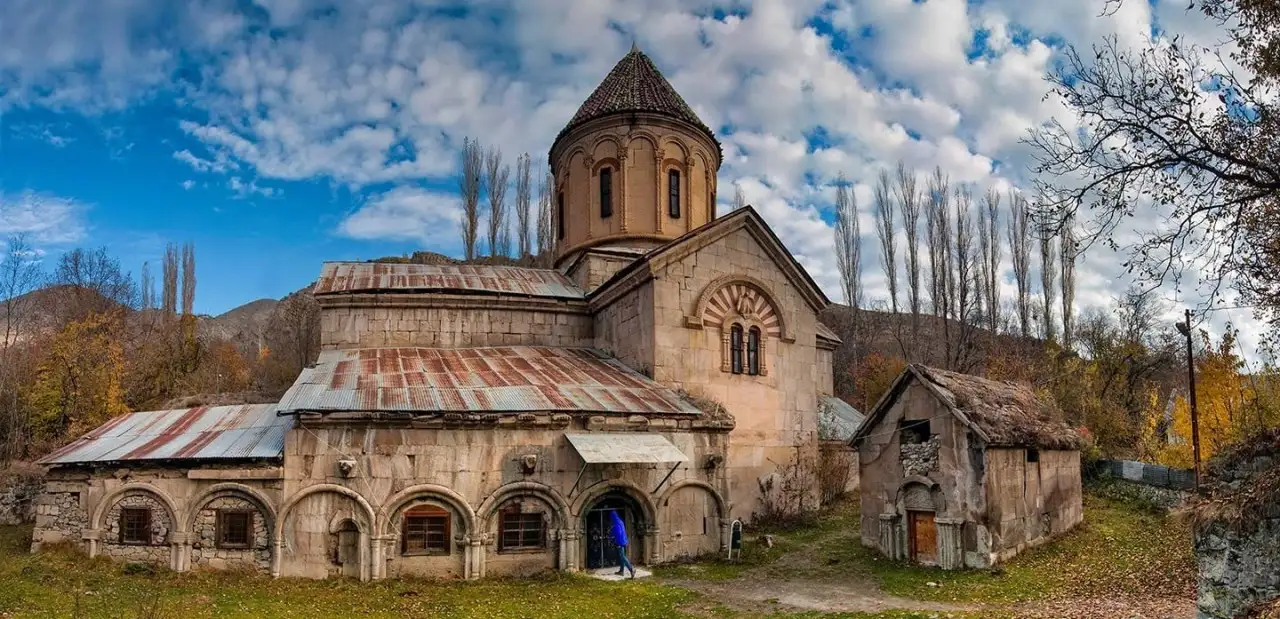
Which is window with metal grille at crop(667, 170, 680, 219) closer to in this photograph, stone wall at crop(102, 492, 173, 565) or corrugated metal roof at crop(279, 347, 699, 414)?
corrugated metal roof at crop(279, 347, 699, 414)

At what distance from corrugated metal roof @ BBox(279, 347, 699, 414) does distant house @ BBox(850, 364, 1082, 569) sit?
305 cm

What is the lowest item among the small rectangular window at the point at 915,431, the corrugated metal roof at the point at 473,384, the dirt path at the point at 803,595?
the dirt path at the point at 803,595

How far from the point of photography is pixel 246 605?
338 inches

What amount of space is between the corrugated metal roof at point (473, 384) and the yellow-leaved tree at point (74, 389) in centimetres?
916

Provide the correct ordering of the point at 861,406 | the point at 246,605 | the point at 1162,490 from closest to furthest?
the point at 246,605 → the point at 1162,490 → the point at 861,406

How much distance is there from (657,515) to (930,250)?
23153mm

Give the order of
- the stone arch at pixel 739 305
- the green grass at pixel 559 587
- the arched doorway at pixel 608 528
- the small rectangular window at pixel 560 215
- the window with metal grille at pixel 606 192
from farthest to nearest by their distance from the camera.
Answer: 1. the small rectangular window at pixel 560 215
2. the window with metal grille at pixel 606 192
3. the stone arch at pixel 739 305
4. the arched doorway at pixel 608 528
5. the green grass at pixel 559 587

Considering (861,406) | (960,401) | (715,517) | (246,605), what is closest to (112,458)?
(246,605)

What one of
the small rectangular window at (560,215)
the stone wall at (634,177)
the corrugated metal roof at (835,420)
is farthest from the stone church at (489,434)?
the small rectangular window at (560,215)

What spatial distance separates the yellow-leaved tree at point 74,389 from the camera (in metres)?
19.5

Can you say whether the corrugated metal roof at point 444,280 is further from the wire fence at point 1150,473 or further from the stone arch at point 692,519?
the wire fence at point 1150,473

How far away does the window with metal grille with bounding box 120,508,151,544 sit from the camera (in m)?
10.2

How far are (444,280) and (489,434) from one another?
21.2 feet

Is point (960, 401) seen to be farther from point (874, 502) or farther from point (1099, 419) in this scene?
point (1099, 419)
